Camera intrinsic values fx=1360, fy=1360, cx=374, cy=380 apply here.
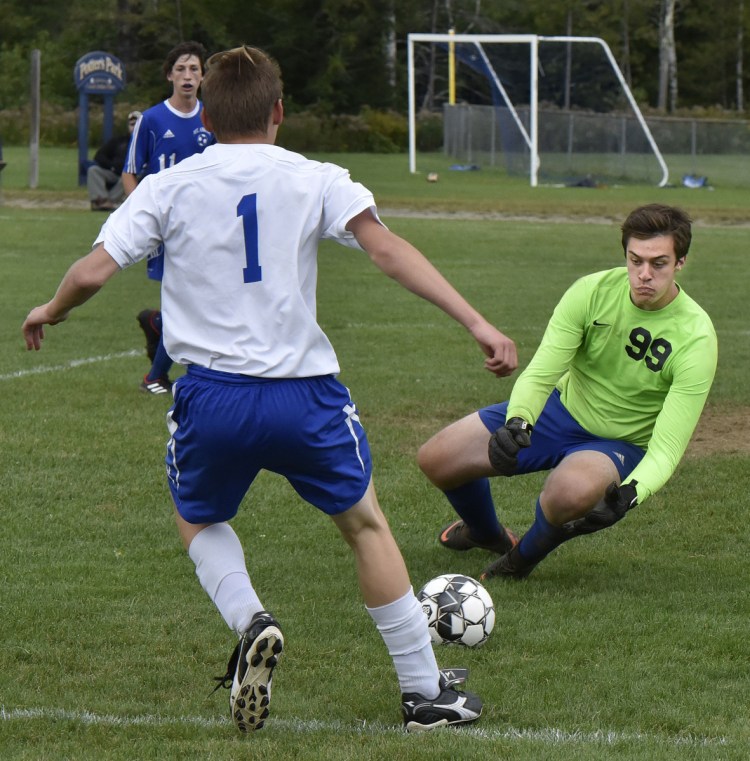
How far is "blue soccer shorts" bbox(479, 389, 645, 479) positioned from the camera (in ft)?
17.8

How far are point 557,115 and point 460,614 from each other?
27183mm

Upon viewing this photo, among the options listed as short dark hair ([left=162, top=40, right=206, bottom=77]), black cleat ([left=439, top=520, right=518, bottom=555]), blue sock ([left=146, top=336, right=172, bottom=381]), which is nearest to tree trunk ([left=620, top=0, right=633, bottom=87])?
short dark hair ([left=162, top=40, right=206, bottom=77])

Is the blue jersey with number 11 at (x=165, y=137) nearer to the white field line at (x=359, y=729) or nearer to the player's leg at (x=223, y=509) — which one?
the player's leg at (x=223, y=509)

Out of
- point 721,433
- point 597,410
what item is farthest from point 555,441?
point 721,433

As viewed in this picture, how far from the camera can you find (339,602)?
513cm

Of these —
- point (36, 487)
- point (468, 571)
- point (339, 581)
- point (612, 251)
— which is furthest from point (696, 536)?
point (612, 251)

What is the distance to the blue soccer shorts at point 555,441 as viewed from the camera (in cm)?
544

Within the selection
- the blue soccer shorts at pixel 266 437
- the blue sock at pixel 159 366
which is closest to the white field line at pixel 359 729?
the blue soccer shorts at pixel 266 437

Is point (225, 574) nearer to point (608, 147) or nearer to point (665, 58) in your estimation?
point (608, 147)

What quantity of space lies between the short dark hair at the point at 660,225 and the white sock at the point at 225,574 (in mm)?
1982

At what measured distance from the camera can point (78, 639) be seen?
468 centimetres

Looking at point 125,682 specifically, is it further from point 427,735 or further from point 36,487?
point 36,487

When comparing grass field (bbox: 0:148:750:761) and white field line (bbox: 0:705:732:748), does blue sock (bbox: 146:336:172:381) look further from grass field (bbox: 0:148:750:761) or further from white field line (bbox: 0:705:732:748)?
white field line (bbox: 0:705:732:748)

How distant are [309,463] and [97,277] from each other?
2.50 ft
